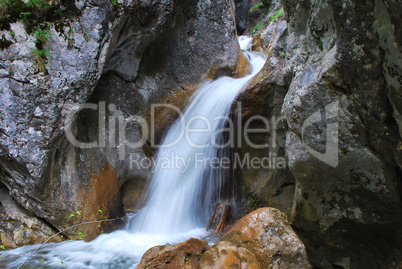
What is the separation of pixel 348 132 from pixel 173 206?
3.41 meters

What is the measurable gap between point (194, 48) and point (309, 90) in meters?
4.27

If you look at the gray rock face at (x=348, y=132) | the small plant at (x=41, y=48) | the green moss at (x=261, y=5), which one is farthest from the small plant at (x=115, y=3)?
the green moss at (x=261, y=5)

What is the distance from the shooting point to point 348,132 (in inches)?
109

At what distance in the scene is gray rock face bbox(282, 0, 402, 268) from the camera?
2.42 m

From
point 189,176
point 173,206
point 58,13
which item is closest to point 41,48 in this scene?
point 58,13

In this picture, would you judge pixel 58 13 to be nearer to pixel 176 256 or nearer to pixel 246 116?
pixel 246 116

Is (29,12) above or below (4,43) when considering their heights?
above

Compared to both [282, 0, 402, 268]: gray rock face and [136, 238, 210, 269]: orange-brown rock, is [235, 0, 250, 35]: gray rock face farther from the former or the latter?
[136, 238, 210, 269]: orange-brown rock

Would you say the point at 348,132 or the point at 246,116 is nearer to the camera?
the point at 348,132

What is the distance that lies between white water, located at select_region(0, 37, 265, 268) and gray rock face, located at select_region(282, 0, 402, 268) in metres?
1.97

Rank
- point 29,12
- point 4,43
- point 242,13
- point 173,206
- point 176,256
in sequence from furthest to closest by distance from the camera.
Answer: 1. point 242,13
2. point 173,206
3. point 29,12
4. point 4,43
5. point 176,256

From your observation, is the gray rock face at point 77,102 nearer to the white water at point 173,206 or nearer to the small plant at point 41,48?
the small plant at point 41,48

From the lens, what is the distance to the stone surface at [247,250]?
2.50m

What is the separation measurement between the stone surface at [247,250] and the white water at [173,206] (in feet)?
4.58
